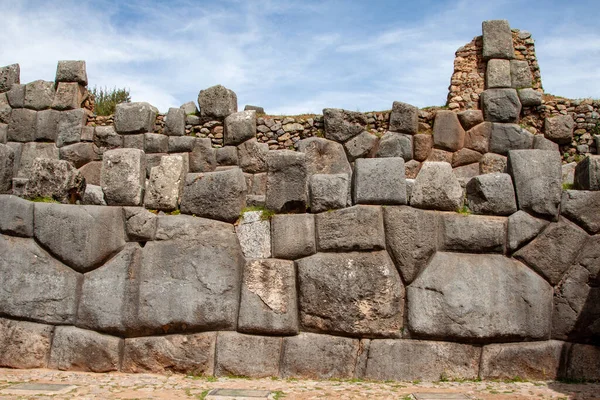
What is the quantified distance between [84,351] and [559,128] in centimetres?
959

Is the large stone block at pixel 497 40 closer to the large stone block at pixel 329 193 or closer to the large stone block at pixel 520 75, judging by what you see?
the large stone block at pixel 520 75

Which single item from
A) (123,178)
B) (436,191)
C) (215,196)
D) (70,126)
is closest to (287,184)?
(215,196)

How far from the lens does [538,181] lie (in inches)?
240

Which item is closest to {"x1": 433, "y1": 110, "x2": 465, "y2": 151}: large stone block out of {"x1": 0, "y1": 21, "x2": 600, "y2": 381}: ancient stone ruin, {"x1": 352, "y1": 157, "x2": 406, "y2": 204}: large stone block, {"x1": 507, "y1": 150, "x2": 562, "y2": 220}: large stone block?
{"x1": 0, "y1": 21, "x2": 600, "y2": 381}: ancient stone ruin

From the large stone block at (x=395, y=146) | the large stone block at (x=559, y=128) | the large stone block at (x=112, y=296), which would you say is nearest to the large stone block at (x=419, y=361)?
the large stone block at (x=112, y=296)

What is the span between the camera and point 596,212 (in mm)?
6066

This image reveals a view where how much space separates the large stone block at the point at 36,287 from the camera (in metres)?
6.11

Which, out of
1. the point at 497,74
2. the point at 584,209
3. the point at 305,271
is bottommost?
the point at 305,271

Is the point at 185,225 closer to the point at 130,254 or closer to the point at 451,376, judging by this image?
the point at 130,254

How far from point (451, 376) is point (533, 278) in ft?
4.19

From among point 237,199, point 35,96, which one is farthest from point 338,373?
point 35,96

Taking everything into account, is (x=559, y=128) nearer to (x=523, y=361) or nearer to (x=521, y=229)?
(x=521, y=229)

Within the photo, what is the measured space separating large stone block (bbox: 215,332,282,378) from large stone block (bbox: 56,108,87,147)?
8277 mm

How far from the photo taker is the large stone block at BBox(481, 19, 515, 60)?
12.3 metres
